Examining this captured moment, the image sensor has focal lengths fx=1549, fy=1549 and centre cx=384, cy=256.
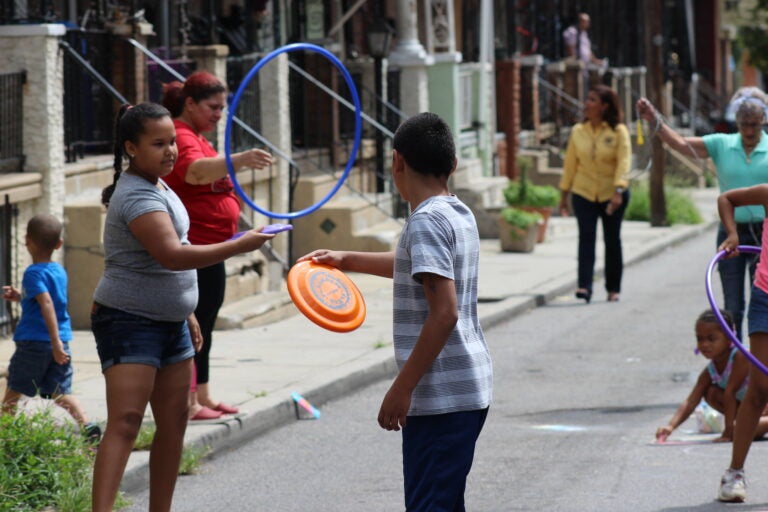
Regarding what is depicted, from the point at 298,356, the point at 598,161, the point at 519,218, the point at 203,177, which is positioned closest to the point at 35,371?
the point at 203,177

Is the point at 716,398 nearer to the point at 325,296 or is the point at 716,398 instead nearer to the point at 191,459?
the point at 191,459

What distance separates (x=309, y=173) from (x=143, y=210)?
42.8ft

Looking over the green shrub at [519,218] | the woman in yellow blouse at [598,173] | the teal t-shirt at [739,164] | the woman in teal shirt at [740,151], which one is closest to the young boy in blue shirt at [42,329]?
the woman in teal shirt at [740,151]

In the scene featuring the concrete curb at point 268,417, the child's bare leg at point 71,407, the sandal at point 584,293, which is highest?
the child's bare leg at point 71,407

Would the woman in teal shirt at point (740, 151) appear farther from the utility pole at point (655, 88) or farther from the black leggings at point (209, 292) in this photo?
the utility pole at point (655, 88)

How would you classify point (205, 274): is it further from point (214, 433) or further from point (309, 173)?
point (309, 173)

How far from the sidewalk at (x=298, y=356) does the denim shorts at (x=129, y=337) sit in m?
1.61

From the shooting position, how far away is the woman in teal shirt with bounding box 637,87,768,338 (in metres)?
8.54

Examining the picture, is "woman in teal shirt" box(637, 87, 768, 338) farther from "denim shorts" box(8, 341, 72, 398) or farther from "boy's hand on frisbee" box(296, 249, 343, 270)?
"boy's hand on frisbee" box(296, 249, 343, 270)

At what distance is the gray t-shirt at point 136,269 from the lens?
5.85 metres

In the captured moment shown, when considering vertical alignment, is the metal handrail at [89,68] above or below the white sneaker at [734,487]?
above

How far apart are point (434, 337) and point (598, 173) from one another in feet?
33.3

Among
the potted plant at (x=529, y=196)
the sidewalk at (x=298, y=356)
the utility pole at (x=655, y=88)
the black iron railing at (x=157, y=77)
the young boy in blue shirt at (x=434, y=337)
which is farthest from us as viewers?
the utility pole at (x=655, y=88)

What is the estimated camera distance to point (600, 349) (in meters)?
12.1
